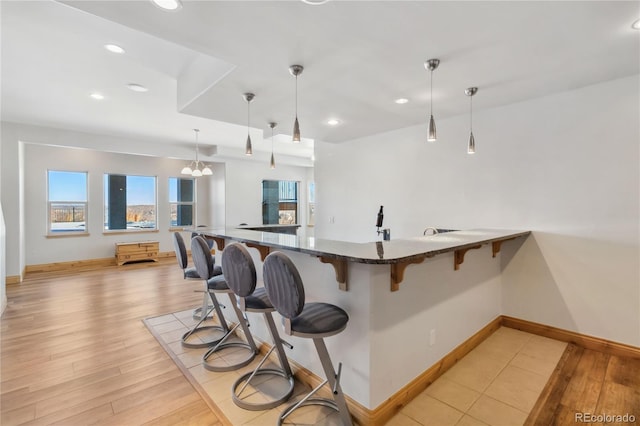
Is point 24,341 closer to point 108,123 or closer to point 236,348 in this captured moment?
point 236,348

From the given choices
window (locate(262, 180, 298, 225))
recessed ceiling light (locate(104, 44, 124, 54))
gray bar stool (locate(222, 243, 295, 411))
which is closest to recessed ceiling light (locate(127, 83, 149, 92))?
recessed ceiling light (locate(104, 44, 124, 54))

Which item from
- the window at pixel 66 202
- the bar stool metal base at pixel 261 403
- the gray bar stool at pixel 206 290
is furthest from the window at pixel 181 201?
the bar stool metal base at pixel 261 403

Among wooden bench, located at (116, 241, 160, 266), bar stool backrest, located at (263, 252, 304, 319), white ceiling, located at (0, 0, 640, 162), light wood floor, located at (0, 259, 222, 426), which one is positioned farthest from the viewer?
wooden bench, located at (116, 241, 160, 266)

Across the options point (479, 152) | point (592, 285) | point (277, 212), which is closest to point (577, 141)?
point (479, 152)

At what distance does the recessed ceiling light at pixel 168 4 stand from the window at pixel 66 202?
678 centimetres

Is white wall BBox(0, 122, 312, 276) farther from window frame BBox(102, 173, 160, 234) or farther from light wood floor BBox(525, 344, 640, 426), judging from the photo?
light wood floor BBox(525, 344, 640, 426)

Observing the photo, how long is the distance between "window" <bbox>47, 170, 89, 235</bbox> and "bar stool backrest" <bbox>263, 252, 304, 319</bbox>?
7.14 metres

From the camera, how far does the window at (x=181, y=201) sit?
26.1 ft

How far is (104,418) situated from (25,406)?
0.64 metres

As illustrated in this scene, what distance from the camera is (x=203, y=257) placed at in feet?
8.20

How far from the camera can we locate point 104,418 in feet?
6.26

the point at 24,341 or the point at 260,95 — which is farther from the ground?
the point at 260,95

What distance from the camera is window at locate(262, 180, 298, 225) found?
8922 mm

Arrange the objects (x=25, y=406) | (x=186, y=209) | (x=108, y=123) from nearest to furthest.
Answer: (x=25, y=406)
(x=108, y=123)
(x=186, y=209)
